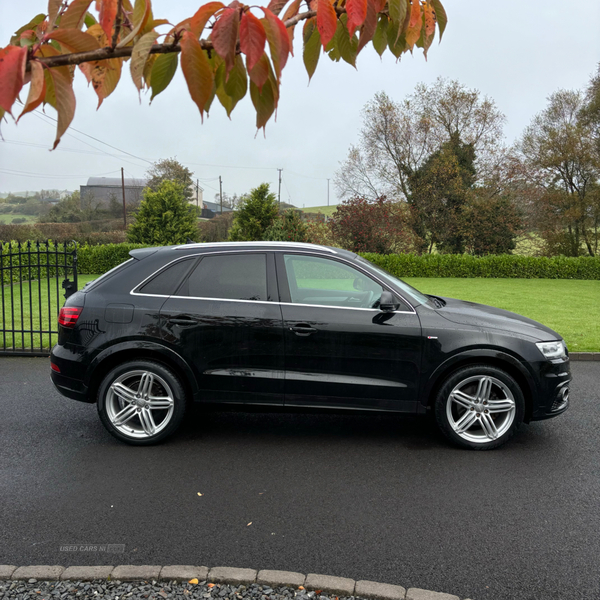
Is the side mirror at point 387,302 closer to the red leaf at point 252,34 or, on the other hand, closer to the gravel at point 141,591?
the gravel at point 141,591

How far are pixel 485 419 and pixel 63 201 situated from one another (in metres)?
78.0

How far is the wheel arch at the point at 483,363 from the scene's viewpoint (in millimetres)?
4793

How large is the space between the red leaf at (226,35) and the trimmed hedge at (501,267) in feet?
88.1

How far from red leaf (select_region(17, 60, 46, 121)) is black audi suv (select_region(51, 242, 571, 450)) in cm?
369

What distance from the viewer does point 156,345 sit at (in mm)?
4855

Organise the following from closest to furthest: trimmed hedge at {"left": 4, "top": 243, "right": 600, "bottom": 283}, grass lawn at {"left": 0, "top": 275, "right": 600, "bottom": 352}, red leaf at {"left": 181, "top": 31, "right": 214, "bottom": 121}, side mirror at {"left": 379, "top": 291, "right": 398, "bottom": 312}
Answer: red leaf at {"left": 181, "top": 31, "right": 214, "bottom": 121}, side mirror at {"left": 379, "top": 291, "right": 398, "bottom": 312}, grass lawn at {"left": 0, "top": 275, "right": 600, "bottom": 352}, trimmed hedge at {"left": 4, "top": 243, "right": 600, "bottom": 283}

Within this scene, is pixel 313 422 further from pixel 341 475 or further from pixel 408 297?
pixel 408 297

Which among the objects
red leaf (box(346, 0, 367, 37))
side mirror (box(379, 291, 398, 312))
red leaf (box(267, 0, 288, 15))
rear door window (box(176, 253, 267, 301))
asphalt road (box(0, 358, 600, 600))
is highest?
red leaf (box(267, 0, 288, 15))

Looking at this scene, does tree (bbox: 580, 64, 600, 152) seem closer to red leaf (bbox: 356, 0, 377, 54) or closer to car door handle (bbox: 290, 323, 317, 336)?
car door handle (bbox: 290, 323, 317, 336)

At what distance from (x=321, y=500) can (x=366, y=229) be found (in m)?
27.8

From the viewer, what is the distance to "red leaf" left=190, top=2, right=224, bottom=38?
138 centimetres

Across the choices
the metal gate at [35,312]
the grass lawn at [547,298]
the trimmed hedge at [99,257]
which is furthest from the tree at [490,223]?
the metal gate at [35,312]

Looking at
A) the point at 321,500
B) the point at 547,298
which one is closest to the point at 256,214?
the point at 547,298

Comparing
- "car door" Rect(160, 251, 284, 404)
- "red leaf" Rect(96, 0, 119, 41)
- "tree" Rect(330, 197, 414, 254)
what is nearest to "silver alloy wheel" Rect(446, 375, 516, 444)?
"car door" Rect(160, 251, 284, 404)
